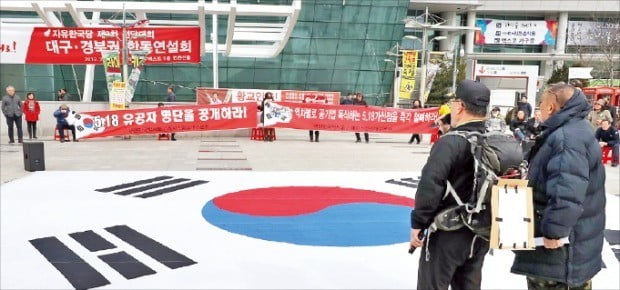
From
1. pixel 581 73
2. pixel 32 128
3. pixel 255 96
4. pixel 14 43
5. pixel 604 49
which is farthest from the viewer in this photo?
pixel 604 49

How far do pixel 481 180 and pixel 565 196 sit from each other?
39cm

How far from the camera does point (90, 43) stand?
1634cm

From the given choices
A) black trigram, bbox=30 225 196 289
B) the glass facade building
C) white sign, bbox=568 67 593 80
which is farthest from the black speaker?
white sign, bbox=568 67 593 80

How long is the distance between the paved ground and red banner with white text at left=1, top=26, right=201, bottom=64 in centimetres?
297

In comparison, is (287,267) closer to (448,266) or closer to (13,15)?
(448,266)

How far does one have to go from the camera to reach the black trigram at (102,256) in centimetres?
399

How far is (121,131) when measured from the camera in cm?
1482

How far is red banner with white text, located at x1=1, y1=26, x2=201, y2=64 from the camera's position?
51.6ft

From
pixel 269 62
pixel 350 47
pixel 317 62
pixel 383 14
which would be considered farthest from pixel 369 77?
pixel 269 62

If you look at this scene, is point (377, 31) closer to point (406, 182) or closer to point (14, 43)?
point (14, 43)

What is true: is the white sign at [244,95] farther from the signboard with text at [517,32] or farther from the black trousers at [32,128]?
the signboard with text at [517,32]

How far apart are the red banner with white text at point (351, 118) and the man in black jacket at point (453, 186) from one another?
1297 cm

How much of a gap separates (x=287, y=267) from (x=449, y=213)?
2154mm

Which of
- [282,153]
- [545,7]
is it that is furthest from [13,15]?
[545,7]
